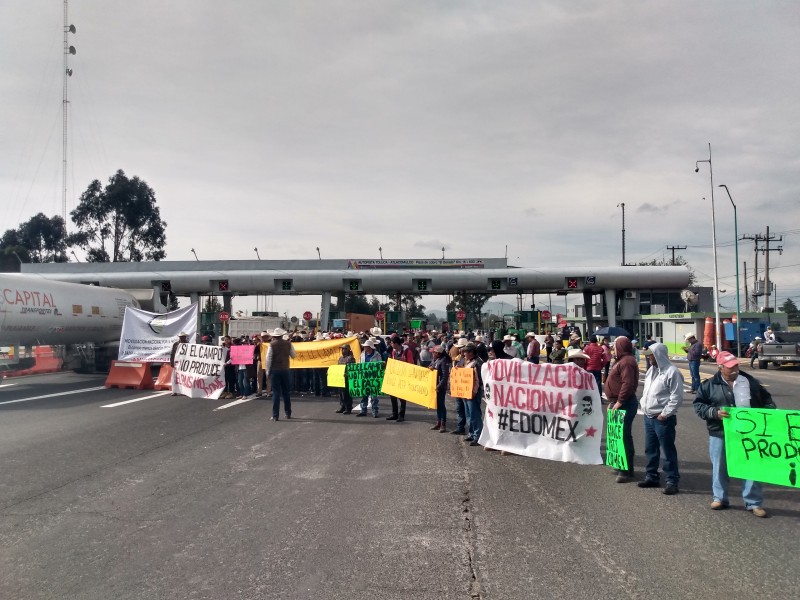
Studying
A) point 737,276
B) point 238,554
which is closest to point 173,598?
point 238,554

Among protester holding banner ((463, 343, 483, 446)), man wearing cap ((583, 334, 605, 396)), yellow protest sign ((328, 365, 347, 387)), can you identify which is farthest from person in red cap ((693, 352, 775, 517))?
yellow protest sign ((328, 365, 347, 387))

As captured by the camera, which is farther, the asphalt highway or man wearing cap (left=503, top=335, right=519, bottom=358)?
man wearing cap (left=503, top=335, right=519, bottom=358)

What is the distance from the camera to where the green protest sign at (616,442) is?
25.9 feet

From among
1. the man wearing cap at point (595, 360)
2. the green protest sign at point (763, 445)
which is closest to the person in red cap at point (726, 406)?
the green protest sign at point (763, 445)

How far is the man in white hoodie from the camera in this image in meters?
7.21

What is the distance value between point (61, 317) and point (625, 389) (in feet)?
65.2

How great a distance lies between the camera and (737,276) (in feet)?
132

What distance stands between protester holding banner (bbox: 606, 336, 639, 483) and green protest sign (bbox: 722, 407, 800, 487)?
149cm

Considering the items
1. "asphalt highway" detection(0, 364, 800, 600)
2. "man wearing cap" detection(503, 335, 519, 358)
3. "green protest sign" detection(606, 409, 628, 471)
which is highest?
"man wearing cap" detection(503, 335, 519, 358)

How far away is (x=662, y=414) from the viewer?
7.19m

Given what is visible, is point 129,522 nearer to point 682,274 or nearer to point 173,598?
point 173,598

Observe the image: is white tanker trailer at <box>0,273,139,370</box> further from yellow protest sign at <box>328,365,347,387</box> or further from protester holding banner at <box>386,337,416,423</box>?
protester holding banner at <box>386,337,416,423</box>

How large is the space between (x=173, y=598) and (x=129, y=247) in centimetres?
7620

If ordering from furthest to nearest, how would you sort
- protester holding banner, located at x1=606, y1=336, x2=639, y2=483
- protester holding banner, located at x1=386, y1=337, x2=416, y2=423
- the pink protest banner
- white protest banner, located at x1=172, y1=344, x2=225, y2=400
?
the pink protest banner
white protest banner, located at x1=172, y1=344, x2=225, y2=400
protester holding banner, located at x1=386, y1=337, x2=416, y2=423
protester holding banner, located at x1=606, y1=336, x2=639, y2=483
